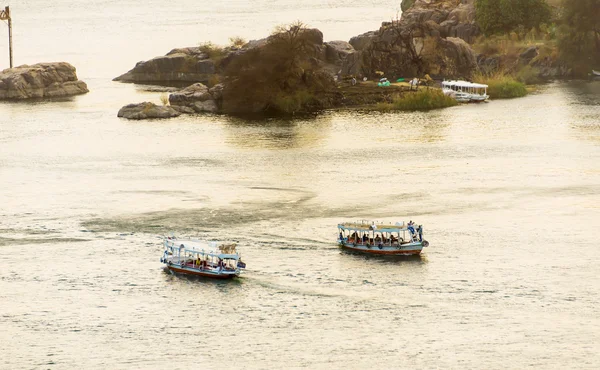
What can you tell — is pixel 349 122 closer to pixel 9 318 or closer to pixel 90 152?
pixel 90 152

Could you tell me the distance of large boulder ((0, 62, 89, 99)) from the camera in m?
163

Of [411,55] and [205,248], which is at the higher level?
[411,55]

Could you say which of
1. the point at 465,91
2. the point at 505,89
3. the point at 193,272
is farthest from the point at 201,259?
the point at 505,89

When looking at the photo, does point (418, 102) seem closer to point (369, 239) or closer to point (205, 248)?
point (369, 239)

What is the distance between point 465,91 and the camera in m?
150

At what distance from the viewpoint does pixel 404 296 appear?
7169cm

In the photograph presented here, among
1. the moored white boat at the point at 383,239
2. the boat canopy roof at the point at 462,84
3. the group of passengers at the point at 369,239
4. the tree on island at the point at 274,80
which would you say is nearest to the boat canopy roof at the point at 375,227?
the moored white boat at the point at 383,239

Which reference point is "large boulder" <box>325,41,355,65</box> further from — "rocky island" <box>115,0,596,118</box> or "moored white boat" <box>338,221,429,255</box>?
"moored white boat" <box>338,221,429,255</box>

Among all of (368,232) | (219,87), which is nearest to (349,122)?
(219,87)

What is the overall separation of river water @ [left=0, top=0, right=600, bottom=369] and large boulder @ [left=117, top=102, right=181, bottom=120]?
11.4m

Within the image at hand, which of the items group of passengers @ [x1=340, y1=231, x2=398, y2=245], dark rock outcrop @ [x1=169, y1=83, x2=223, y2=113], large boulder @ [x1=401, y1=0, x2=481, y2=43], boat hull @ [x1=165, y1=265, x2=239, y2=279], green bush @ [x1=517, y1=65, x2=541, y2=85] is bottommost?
boat hull @ [x1=165, y1=265, x2=239, y2=279]

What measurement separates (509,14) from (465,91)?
36.7m

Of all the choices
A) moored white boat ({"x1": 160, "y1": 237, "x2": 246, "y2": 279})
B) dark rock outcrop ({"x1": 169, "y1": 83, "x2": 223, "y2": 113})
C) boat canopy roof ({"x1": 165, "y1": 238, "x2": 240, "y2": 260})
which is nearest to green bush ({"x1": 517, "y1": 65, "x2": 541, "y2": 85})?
dark rock outcrop ({"x1": 169, "y1": 83, "x2": 223, "y2": 113})

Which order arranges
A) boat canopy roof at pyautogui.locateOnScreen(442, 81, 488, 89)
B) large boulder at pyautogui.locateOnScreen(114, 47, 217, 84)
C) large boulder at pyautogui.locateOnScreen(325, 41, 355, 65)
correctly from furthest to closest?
1. large boulder at pyautogui.locateOnScreen(114, 47, 217, 84)
2. large boulder at pyautogui.locateOnScreen(325, 41, 355, 65)
3. boat canopy roof at pyautogui.locateOnScreen(442, 81, 488, 89)
